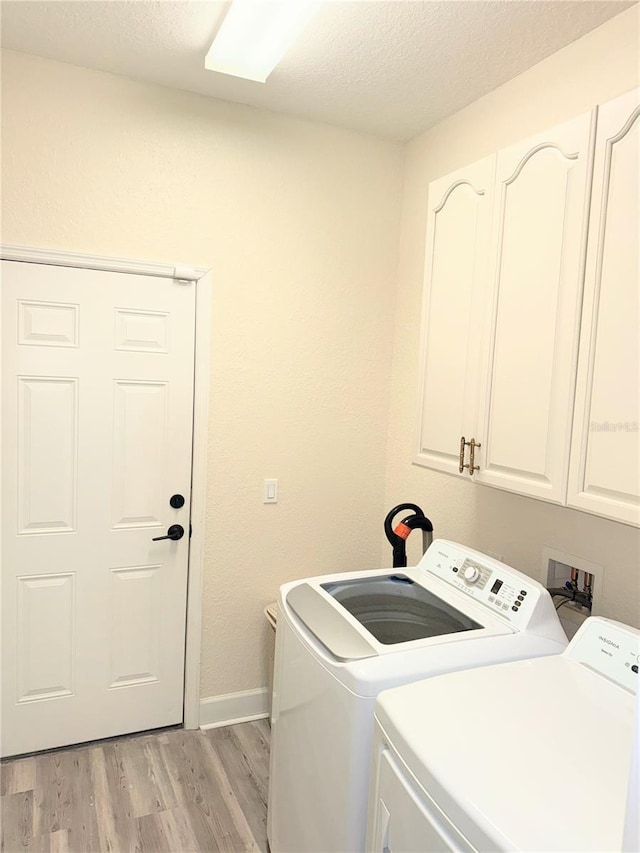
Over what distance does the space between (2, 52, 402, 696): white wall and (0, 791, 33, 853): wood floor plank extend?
78 cm

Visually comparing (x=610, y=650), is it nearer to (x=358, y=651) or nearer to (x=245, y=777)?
(x=358, y=651)

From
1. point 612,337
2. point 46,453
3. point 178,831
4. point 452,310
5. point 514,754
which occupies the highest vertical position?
point 452,310

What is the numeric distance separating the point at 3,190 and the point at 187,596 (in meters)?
1.75

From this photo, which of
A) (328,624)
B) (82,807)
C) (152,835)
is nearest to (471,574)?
(328,624)

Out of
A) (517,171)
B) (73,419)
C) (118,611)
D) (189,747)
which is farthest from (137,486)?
(517,171)

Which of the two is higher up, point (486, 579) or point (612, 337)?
point (612, 337)

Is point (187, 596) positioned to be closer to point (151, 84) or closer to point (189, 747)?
point (189, 747)

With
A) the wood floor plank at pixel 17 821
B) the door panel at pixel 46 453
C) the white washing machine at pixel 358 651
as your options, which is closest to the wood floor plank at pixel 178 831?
the white washing machine at pixel 358 651

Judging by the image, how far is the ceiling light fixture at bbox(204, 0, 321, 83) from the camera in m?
1.69

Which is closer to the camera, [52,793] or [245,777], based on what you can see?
[52,793]

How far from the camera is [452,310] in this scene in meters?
1.89

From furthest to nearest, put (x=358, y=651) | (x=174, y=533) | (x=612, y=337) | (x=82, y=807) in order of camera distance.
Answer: (x=174, y=533)
(x=82, y=807)
(x=358, y=651)
(x=612, y=337)

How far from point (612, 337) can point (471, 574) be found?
844mm

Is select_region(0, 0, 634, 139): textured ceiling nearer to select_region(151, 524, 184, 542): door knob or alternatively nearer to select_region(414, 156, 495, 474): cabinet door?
select_region(414, 156, 495, 474): cabinet door
